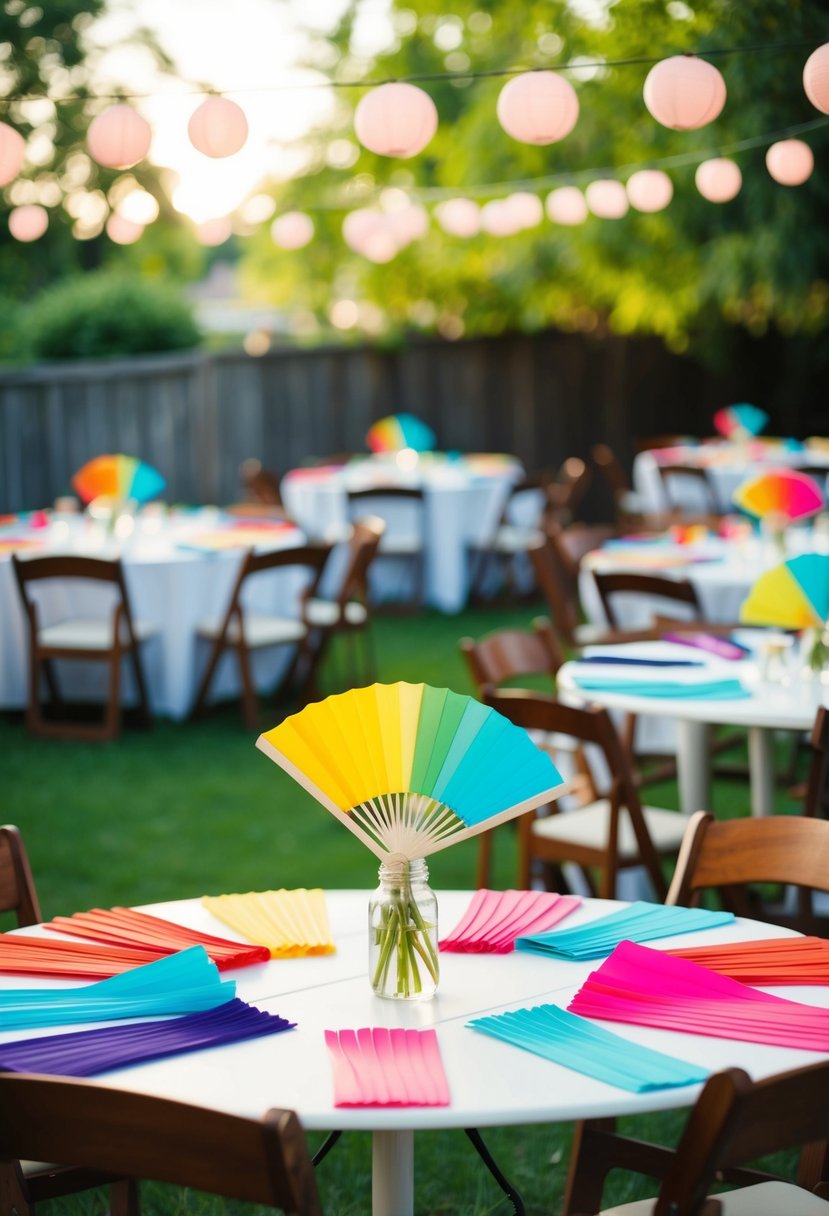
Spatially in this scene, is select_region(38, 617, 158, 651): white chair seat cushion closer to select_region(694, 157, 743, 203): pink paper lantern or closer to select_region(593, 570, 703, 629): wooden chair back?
select_region(593, 570, 703, 629): wooden chair back

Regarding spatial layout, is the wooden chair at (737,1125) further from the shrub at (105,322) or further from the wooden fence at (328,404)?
the shrub at (105,322)

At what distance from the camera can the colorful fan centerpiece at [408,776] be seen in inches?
87.8

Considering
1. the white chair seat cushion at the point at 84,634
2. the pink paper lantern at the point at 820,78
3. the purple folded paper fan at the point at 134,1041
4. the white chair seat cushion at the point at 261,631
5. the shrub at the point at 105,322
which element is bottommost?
the white chair seat cushion at the point at 261,631

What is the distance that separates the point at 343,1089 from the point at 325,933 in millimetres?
608

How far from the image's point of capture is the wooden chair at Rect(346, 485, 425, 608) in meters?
9.95

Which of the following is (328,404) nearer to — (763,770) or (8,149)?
(8,149)

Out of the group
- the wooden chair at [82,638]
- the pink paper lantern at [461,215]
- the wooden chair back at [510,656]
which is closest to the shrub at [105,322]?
the pink paper lantern at [461,215]

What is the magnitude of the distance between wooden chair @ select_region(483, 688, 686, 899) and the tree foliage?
178 inches

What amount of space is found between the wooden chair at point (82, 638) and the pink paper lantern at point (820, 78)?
350 centimetres

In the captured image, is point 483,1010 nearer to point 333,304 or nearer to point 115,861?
point 115,861

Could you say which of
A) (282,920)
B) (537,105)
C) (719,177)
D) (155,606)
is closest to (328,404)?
(719,177)

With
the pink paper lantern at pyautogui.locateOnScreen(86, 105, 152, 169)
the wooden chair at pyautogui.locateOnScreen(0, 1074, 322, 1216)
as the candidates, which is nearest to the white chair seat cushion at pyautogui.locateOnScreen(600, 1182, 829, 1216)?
the wooden chair at pyautogui.locateOnScreen(0, 1074, 322, 1216)

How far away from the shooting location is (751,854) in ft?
8.89

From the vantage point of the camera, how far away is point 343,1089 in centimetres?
191
